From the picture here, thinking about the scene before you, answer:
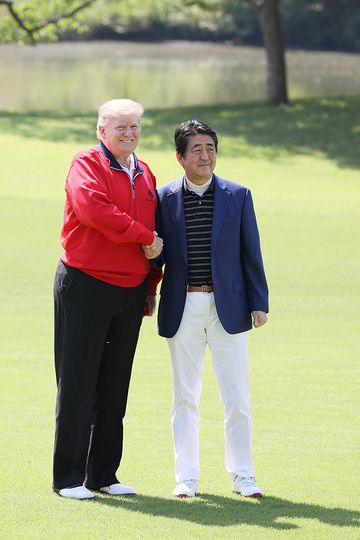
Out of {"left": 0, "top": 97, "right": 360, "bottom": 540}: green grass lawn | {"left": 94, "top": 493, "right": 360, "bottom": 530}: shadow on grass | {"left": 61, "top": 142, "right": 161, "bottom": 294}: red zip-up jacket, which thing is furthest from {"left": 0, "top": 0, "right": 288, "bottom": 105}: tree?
{"left": 94, "top": 493, "right": 360, "bottom": 530}: shadow on grass

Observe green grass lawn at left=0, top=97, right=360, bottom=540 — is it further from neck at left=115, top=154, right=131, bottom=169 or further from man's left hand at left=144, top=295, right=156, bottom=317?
neck at left=115, top=154, right=131, bottom=169

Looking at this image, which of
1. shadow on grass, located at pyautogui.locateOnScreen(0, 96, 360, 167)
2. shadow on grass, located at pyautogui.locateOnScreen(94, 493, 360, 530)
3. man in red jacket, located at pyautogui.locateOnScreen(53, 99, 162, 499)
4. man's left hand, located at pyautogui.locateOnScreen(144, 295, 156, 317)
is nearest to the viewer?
shadow on grass, located at pyautogui.locateOnScreen(94, 493, 360, 530)

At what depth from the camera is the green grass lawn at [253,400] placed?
5176 mm

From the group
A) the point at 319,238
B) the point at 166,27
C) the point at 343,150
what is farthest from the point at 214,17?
the point at 319,238

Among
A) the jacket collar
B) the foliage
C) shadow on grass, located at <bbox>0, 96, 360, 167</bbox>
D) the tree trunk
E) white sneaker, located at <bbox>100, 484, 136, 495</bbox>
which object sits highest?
the foliage

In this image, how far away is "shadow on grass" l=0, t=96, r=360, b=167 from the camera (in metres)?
24.2

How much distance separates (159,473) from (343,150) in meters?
18.8

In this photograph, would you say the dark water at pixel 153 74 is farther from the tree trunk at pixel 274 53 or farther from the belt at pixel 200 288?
the belt at pixel 200 288

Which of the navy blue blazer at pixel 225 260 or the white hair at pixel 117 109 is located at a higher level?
the white hair at pixel 117 109

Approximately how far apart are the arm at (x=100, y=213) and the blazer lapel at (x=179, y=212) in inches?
9.6

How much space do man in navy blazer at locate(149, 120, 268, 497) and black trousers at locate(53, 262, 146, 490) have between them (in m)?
0.22

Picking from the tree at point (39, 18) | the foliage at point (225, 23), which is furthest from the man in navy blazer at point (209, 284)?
the foliage at point (225, 23)

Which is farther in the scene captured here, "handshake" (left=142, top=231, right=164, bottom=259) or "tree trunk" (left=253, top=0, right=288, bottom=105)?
"tree trunk" (left=253, top=0, right=288, bottom=105)

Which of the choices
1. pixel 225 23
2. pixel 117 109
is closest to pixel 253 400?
pixel 117 109
